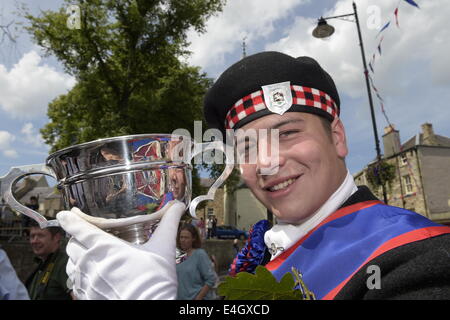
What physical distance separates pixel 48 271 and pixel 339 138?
152 inches

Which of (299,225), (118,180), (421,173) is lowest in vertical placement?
(299,225)

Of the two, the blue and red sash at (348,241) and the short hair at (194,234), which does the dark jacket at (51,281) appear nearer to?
the short hair at (194,234)

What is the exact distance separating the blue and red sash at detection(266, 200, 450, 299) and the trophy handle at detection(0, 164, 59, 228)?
0.93 metres

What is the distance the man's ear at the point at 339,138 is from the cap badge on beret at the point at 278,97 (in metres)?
0.28

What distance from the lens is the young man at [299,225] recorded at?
0.81 meters

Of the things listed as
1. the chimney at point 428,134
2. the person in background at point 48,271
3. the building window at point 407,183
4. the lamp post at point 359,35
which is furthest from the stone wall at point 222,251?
the chimney at point 428,134

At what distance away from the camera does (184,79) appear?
15.2 meters

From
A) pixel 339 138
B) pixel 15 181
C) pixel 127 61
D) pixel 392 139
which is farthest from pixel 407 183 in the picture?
pixel 15 181

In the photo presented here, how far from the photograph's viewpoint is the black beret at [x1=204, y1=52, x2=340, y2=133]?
148 centimetres

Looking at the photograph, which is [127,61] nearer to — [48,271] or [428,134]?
[48,271]

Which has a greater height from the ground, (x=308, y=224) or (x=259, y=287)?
(x=308, y=224)

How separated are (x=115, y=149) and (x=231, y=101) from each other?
0.72 meters

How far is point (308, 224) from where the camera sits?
143cm

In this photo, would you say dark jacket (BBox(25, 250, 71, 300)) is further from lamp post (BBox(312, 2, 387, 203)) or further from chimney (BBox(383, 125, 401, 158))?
chimney (BBox(383, 125, 401, 158))
